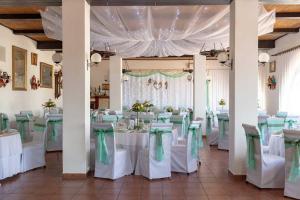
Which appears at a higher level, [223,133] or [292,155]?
[292,155]

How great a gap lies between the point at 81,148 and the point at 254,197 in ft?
9.30

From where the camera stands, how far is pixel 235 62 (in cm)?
588

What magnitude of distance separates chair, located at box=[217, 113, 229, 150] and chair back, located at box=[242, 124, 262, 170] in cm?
358

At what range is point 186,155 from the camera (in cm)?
629

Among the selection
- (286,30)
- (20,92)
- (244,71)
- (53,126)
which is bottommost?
(53,126)

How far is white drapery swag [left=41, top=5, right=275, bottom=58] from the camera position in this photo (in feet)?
19.1

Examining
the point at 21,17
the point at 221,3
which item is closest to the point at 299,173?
the point at 221,3

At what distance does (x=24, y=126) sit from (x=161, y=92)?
8.42 meters

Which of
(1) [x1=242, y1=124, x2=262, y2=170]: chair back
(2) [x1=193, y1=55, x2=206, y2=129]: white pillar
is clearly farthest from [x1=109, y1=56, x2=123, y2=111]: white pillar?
(1) [x1=242, y1=124, x2=262, y2=170]: chair back

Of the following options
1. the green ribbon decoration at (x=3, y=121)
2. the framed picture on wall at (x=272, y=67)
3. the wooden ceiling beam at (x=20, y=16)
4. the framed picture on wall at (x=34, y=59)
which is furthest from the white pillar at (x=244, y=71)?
the framed picture on wall at (x=34, y=59)

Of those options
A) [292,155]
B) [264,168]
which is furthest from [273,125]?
[292,155]

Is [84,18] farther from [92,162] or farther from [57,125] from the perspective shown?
[57,125]

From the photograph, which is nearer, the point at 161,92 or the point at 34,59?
the point at 34,59

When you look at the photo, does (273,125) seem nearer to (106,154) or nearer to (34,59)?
(106,154)
